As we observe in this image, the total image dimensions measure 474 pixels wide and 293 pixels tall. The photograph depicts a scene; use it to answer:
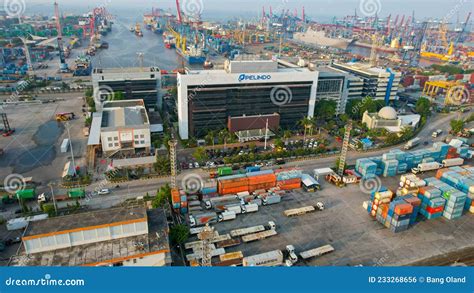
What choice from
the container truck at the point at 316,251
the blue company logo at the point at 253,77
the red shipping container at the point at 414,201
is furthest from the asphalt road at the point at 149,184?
the blue company logo at the point at 253,77

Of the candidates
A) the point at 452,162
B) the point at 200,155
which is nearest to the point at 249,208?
the point at 200,155

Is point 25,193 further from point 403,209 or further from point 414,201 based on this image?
point 414,201

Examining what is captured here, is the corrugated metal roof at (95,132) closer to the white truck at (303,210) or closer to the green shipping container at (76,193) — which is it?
the green shipping container at (76,193)

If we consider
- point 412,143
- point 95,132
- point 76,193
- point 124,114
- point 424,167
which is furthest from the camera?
point 412,143

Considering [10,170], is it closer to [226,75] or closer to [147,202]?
[147,202]

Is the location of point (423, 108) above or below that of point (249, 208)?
above

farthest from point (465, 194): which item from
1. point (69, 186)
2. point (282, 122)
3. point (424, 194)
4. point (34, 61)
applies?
point (34, 61)
